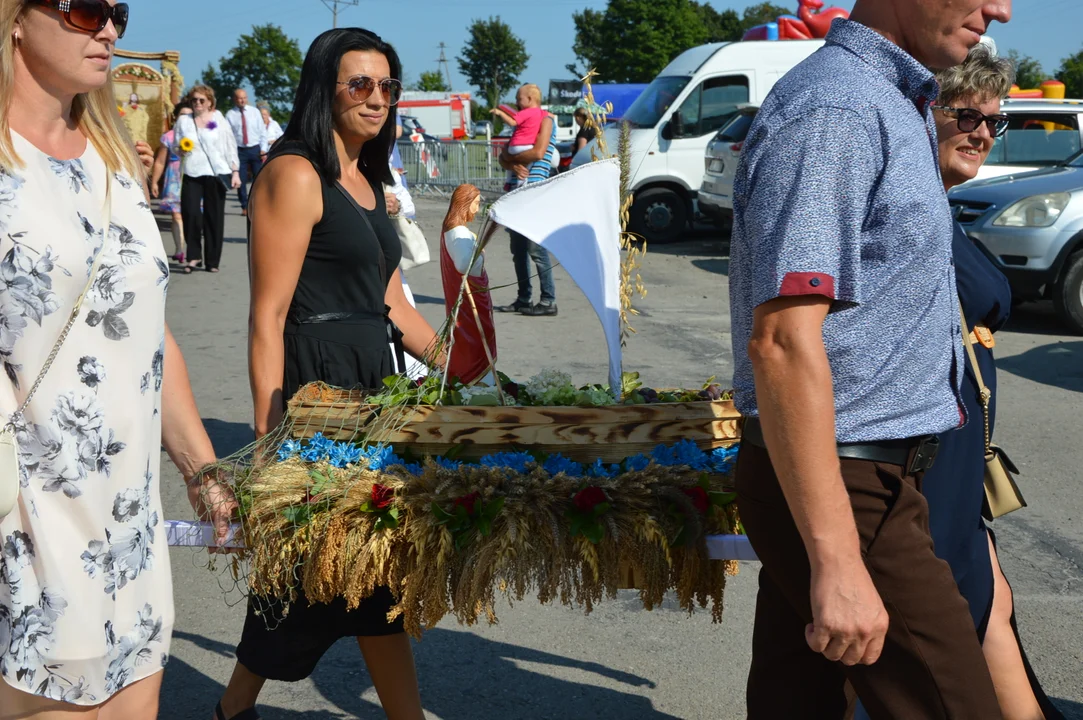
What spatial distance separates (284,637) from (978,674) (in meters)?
1.83

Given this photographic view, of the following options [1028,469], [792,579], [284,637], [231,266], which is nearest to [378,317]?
[284,637]

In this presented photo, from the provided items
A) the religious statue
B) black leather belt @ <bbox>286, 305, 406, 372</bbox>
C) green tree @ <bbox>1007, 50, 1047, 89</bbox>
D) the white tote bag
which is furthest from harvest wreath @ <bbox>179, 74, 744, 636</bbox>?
green tree @ <bbox>1007, 50, 1047, 89</bbox>

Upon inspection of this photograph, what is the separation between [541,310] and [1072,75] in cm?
4110

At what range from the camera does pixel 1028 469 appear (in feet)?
19.5

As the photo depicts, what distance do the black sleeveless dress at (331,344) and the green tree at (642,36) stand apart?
54828 millimetres

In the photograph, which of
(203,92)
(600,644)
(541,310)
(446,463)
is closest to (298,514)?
(446,463)

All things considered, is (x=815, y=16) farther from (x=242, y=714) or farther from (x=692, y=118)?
(x=242, y=714)

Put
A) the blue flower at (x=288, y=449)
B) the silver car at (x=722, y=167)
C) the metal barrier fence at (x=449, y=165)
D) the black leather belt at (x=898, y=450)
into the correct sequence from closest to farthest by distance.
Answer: the black leather belt at (x=898, y=450)
the blue flower at (x=288, y=449)
the silver car at (x=722, y=167)
the metal barrier fence at (x=449, y=165)

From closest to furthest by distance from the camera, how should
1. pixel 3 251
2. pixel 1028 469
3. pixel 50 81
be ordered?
pixel 3 251 → pixel 50 81 → pixel 1028 469

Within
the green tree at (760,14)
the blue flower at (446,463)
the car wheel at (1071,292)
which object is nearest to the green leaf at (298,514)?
the blue flower at (446,463)

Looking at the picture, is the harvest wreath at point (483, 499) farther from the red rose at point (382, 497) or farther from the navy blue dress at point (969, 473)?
the navy blue dress at point (969, 473)

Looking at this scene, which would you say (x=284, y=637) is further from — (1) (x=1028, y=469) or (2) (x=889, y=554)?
(1) (x=1028, y=469)

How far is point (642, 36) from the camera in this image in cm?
5562

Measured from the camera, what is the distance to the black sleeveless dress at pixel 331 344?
2.92 meters
